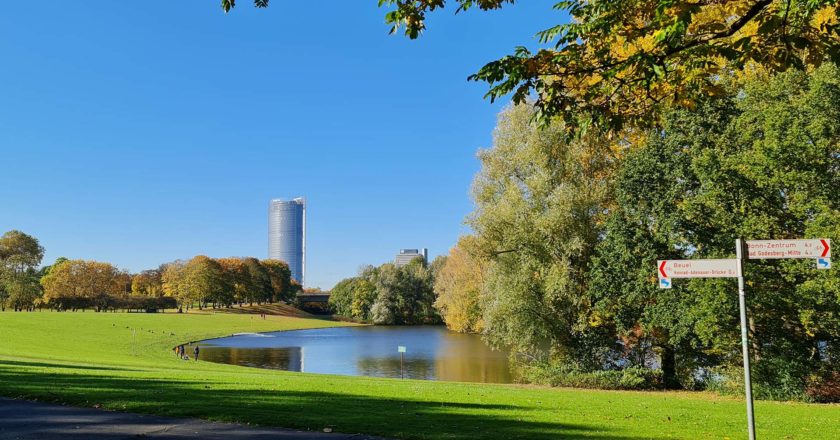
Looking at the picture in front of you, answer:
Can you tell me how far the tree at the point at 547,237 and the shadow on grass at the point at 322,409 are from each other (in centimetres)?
1546

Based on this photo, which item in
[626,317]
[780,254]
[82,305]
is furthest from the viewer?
[82,305]

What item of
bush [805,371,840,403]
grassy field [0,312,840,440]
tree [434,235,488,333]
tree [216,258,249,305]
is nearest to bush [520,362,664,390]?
bush [805,371,840,403]

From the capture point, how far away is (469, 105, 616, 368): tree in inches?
1100

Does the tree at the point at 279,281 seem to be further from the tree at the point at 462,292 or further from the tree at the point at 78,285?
the tree at the point at 462,292

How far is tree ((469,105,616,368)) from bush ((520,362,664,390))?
129 cm

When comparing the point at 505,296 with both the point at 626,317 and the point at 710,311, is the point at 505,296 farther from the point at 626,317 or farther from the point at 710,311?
the point at 710,311

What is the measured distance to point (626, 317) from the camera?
1025 inches

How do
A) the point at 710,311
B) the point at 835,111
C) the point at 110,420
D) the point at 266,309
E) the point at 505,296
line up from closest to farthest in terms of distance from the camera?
the point at 110,420 < the point at 835,111 < the point at 710,311 < the point at 505,296 < the point at 266,309

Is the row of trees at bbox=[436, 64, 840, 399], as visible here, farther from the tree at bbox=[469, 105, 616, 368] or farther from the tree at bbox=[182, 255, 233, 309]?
the tree at bbox=[182, 255, 233, 309]

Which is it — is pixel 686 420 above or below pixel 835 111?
below

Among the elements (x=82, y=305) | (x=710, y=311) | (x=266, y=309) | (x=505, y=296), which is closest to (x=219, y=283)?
(x=266, y=309)

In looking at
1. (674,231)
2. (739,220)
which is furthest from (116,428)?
(674,231)

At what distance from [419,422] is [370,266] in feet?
433

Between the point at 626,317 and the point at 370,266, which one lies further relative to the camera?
the point at 370,266
